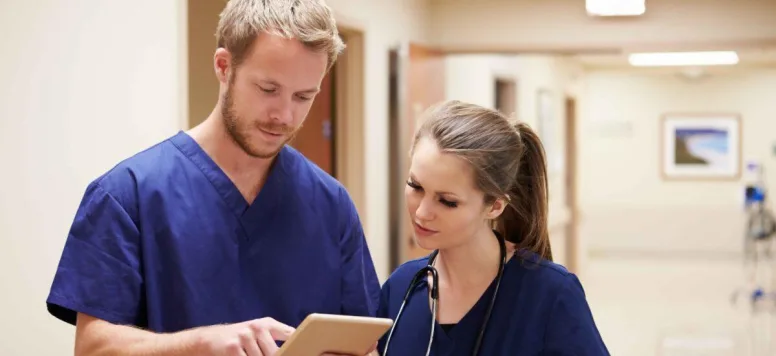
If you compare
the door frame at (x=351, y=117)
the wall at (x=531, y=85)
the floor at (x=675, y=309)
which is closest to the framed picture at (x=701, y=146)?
the floor at (x=675, y=309)

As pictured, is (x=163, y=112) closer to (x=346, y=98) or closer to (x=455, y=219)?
(x=455, y=219)

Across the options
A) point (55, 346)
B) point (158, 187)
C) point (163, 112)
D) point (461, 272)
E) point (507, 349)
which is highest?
point (163, 112)

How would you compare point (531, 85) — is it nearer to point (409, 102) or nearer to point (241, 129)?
point (409, 102)

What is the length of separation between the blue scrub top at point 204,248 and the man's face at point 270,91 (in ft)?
0.44

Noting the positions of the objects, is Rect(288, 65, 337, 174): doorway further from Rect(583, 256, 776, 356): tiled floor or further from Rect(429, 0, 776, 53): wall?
Rect(583, 256, 776, 356): tiled floor

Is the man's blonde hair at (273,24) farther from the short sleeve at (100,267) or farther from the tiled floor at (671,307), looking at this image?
the tiled floor at (671,307)

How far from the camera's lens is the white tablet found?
1233 millimetres

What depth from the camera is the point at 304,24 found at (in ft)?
4.86

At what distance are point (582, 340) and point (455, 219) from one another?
0.28 m

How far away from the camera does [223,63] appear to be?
4.99ft

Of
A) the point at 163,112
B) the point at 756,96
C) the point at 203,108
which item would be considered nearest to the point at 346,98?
the point at 203,108

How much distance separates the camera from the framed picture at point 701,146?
11.9 meters

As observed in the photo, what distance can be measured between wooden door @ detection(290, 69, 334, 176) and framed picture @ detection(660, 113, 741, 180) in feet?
28.5

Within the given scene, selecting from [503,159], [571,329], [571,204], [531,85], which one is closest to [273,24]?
[503,159]
